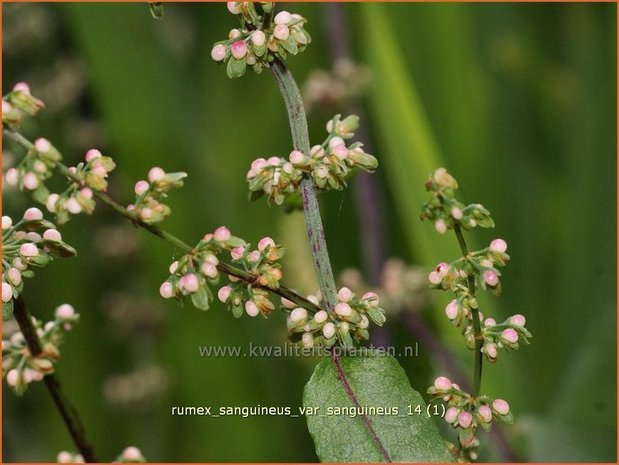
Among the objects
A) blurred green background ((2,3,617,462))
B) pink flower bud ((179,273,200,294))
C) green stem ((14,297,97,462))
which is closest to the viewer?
pink flower bud ((179,273,200,294))

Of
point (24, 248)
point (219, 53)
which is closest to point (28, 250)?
point (24, 248)

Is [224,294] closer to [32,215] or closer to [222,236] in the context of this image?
[222,236]

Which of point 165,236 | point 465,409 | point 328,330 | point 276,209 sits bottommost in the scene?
point 276,209

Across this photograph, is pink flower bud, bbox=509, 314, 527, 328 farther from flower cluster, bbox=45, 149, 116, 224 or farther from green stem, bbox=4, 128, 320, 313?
flower cluster, bbox=45, 149, 116, 224

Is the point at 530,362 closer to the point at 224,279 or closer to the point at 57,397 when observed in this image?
the point at 224,279

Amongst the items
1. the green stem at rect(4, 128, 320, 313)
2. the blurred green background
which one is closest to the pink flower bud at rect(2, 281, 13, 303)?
the green stem at rect(4, 128, 320, 313)

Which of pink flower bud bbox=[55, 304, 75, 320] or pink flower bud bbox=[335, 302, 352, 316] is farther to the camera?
pink flower bud bbox=[55, 304, 75, 320]
